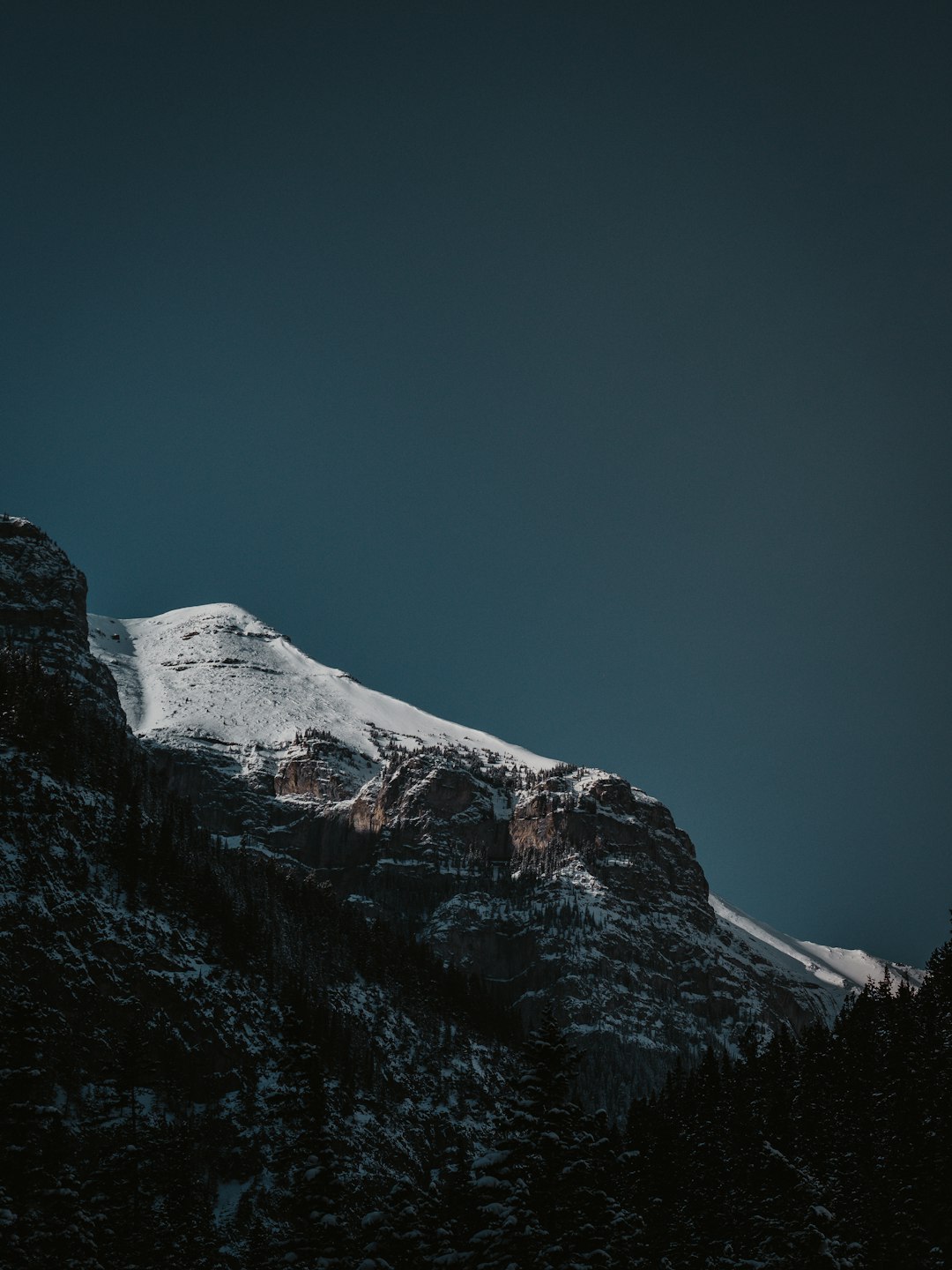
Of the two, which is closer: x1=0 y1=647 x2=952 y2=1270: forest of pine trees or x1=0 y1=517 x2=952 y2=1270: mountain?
x1=0 y1=647 x2=952 y2=1270: forest of pine trees

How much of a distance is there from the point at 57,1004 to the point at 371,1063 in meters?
51.8

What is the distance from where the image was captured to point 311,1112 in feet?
187

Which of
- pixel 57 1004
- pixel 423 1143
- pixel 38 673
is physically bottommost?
pixel 423 1143

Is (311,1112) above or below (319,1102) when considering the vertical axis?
below

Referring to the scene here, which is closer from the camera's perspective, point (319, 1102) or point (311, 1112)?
point (319, 1102)

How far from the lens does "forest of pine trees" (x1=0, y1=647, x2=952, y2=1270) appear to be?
55.1 meters

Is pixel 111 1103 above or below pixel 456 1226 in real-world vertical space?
above

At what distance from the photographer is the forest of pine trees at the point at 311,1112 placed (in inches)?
2168

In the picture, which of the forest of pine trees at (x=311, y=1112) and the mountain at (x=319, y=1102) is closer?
the forest of pine trees at (x=311, y=1112)

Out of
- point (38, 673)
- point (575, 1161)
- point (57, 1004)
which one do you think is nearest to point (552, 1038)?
point (575, 1161)

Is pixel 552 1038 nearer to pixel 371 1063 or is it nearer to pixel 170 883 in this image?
pixel 170 883

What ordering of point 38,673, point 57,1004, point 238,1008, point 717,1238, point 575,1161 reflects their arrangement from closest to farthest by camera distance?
1. point 575,1161
2. point 717,1238
3. point 57,1004
4. point 238,1008
5. point 38,673

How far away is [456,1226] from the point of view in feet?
242

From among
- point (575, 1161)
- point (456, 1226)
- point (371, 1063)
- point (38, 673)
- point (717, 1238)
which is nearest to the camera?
point (575, 1161)
